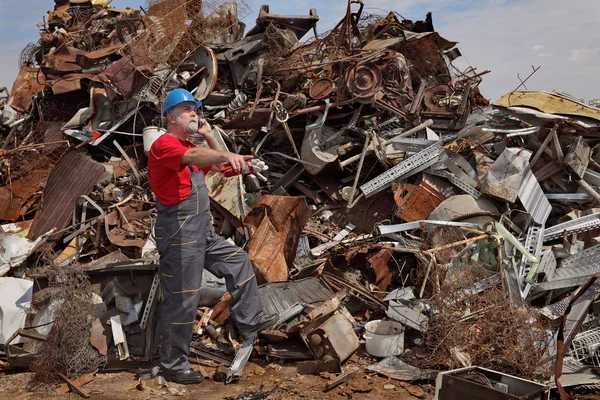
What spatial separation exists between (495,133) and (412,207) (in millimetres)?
1557

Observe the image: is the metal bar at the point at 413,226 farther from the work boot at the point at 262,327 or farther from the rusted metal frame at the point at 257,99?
the rusted metal frame at the point at 257,99

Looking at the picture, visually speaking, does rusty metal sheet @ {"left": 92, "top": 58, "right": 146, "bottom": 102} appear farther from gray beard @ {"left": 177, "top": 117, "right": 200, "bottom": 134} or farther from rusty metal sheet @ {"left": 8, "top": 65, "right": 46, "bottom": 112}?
gray beard @ {"left": 177, "top": 117, "right": 200, "bottom": 134}

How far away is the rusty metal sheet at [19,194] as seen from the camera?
6695 millimetres

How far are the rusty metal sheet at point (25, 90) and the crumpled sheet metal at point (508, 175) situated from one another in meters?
6.91

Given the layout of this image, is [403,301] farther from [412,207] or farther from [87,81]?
[87,81]

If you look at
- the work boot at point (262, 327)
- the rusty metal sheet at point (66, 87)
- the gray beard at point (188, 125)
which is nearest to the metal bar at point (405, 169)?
the work boot at point (262, 327)

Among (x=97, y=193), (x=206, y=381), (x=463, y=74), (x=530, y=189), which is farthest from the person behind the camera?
(x=463, y=74)

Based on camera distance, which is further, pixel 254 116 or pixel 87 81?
pixel 87 81

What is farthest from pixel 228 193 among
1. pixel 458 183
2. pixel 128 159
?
pixel 458 183

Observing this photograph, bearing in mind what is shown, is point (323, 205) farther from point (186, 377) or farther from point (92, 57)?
point (92, 57)

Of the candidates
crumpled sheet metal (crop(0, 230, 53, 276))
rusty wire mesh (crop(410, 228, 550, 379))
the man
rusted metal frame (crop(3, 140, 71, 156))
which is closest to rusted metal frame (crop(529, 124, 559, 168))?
rusty wire mesh (crop(410, 228, 550, 379))

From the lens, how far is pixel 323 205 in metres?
6.23

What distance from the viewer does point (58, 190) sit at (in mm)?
6188

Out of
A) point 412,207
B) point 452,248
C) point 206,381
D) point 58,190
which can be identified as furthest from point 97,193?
point 452,248
